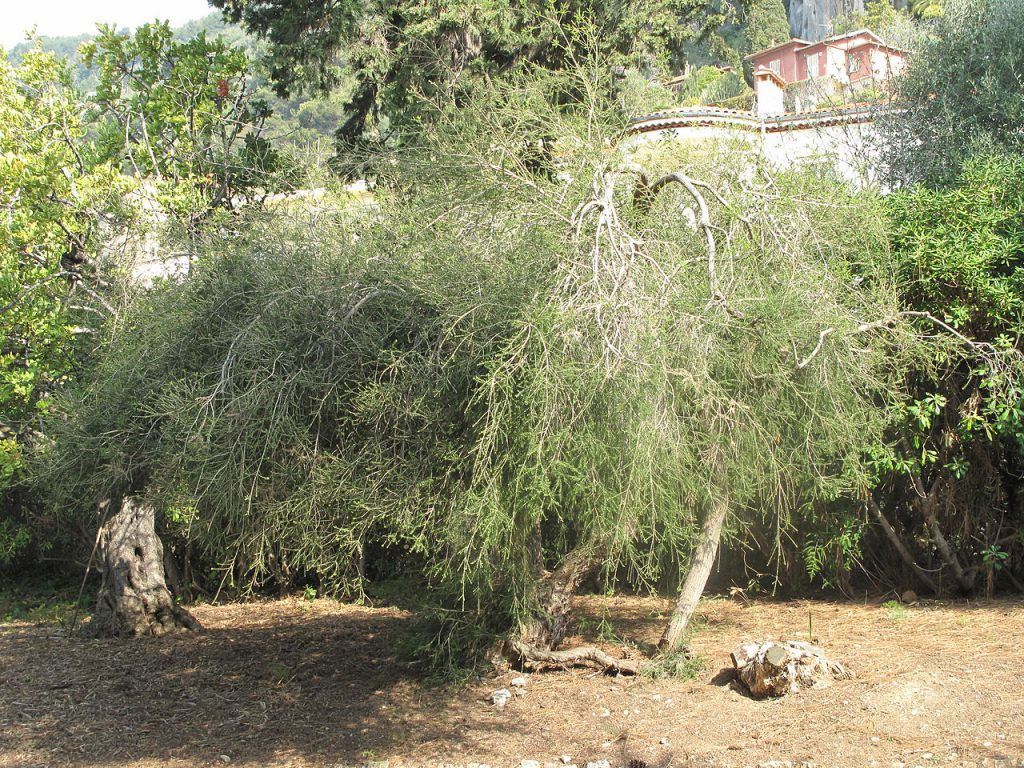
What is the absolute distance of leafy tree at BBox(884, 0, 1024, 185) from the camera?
28.9 ft

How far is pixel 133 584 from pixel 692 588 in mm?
4870

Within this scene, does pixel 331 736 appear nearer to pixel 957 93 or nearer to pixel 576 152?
pixel 576 152

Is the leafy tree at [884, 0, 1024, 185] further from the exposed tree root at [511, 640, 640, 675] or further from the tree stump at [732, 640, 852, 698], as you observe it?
the exposed tree root at [511, 640, 640, 675]

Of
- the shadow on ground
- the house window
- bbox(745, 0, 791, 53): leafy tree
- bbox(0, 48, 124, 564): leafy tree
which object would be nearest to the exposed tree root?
the shadow on ground

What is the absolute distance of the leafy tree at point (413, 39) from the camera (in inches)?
443

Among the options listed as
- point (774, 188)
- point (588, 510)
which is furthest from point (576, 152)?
point (588, 510)

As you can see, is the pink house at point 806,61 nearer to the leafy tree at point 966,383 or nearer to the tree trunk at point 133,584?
the leafy tree at point 966,383

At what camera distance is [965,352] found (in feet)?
22.7

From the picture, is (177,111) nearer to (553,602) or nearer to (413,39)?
(413,39)

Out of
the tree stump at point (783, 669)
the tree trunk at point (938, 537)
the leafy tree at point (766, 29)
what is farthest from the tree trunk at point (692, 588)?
the leafy tree at point (766, 29)

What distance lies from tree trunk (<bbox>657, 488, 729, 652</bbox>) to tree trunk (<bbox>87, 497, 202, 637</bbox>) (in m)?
4.41

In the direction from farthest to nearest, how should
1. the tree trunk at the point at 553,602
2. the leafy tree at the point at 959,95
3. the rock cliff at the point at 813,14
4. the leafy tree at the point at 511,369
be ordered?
the rock cliff at the point at 813,14 → the leafy tree at the point at 959,95 → the tree trunk at the point at 553,602 → the leafy tree at the point at 511,369

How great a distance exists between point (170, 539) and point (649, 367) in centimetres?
694

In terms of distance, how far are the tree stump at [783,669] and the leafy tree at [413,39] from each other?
7091 mm
